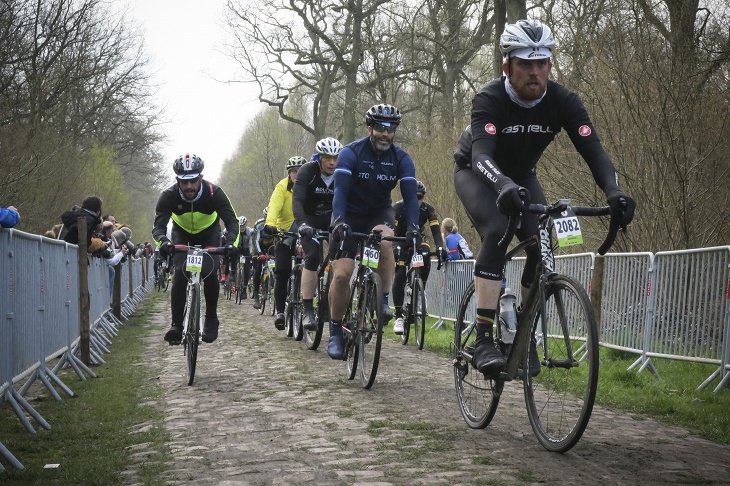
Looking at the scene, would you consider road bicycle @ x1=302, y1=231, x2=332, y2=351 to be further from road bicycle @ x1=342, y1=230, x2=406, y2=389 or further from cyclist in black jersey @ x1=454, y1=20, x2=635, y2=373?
cyclist in black jersey @ x1=454, y1=20, x2=635, y2=373

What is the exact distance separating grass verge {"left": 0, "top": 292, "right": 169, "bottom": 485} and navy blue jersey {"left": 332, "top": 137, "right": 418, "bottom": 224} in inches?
103

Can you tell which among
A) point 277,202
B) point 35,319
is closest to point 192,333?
point 35,319

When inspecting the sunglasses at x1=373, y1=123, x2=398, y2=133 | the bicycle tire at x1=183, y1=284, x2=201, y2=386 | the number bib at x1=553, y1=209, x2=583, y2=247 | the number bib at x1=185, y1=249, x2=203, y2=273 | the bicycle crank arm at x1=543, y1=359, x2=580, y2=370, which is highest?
the sunglasses at x1=373, y1=123, x2=398, y2=133

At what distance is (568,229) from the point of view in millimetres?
5105

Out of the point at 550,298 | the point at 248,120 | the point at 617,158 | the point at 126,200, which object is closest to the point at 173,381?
the point at 550,298

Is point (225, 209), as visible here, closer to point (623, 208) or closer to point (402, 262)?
point (402, 262)

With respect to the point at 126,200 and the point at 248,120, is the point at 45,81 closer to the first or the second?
the point at 126,200

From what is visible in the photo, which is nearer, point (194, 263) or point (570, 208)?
point (570, 208)

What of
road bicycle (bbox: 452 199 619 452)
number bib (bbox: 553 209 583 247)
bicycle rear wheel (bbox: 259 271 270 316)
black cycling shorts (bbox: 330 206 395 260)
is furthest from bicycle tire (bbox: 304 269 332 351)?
bicycle rear wheel (bbox: 259 271 270 316)

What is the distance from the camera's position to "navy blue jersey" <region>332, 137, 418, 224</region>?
9.06 metres

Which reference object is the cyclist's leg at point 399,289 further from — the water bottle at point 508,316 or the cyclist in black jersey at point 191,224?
the water bottle at point 508,316

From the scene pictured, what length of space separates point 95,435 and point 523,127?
364 centimetres

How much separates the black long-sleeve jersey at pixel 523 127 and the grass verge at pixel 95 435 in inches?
102

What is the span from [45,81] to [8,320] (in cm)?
2356
